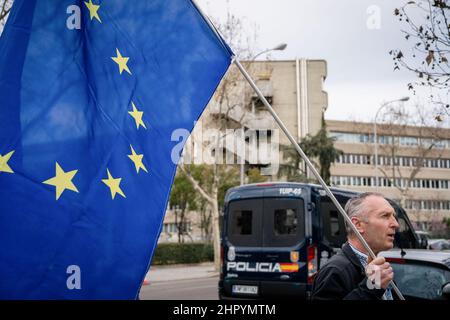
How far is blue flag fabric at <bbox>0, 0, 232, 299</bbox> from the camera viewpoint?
307 cm

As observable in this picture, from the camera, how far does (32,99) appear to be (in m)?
3.22

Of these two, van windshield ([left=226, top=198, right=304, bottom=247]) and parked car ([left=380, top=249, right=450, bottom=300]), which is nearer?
parked car ([left=380, top=249, right=450, bottom=300])

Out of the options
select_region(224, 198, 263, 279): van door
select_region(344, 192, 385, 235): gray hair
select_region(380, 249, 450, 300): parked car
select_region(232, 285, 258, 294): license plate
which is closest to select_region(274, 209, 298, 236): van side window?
select_region(224, 198, 263, 279): van door

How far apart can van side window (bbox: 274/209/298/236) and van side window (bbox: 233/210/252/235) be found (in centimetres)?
60

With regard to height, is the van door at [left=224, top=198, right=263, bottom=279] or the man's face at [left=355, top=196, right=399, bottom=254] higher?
the man's face at [left=355, top=196, right=399, bottom=254]

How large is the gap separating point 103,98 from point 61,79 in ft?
0.96

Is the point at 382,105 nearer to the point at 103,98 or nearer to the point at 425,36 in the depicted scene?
the point at 425,36

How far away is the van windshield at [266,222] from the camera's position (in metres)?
10.7

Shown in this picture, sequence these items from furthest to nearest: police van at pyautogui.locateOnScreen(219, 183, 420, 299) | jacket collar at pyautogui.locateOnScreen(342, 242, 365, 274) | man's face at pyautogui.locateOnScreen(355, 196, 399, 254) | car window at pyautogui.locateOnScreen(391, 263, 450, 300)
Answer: police van at pyautogui.locateOnScreen(219, 183, 420, 299), car window at pyautogui.locateOnScreen(391, 263, 450, 300), man's face at pyautogui.locateOnScreen(355, 196, 399, 254), jacket collar at pyautogui.locateOnScreen(342, 242, 365, 274)

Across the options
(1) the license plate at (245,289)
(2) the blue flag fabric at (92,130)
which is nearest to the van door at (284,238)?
(1) the license plate at (245,289)

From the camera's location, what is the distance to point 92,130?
3.42 meters

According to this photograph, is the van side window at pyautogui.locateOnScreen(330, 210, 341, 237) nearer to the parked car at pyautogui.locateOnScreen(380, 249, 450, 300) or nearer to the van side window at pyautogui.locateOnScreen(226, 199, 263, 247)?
the van side window at pyautogui.locateOnScreen(226, 199, 263, 247)

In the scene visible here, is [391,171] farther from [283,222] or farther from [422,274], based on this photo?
[422,274]
